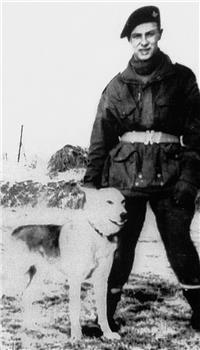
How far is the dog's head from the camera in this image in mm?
5145

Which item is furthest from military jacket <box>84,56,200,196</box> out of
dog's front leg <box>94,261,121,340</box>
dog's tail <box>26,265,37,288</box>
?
dog's tail <box>26,265,37,288</box>

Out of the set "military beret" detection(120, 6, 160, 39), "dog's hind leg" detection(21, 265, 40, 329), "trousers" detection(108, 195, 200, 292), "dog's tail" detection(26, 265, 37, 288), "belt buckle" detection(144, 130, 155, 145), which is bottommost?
"dog's hind leg" detection(21, 265, 40, 329)

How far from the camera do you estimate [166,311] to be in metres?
5.43

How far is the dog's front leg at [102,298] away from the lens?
5266 millimetres

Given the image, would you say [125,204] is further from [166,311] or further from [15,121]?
[15,121]

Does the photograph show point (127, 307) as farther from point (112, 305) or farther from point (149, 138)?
point (149, 138)

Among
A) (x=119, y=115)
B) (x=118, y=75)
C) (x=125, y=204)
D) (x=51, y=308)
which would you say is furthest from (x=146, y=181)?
(x=51, y=308)

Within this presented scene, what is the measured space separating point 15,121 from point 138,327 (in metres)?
2.11

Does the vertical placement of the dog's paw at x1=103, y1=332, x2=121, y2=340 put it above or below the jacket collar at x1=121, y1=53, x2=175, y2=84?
below

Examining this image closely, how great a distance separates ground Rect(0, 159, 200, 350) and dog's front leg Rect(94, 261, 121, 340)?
0.07 m

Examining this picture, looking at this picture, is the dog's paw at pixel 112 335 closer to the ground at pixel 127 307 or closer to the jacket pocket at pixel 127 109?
the ground at pixel 127 307

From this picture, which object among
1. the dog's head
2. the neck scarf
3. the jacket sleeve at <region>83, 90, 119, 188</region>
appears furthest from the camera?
the jacket sleeve at <region>83, 90, 119, 188</region>

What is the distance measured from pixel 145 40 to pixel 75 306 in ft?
7.15

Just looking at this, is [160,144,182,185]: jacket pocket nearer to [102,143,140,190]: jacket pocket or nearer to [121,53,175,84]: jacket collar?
[102,143,140,190]: jacket pocket
